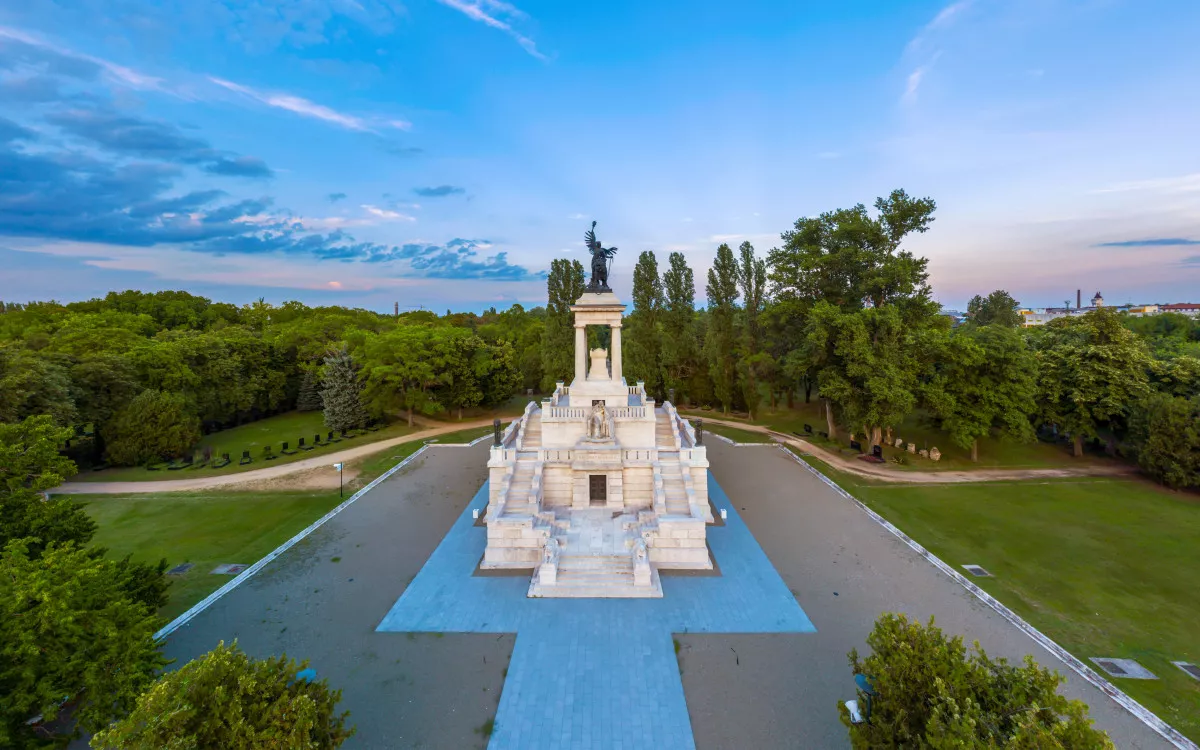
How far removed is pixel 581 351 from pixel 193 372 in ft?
111

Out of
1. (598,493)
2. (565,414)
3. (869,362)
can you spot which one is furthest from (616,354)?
(869,362)

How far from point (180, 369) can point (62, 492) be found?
1294 centimetres

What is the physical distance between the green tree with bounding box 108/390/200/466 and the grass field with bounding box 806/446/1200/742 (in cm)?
4137

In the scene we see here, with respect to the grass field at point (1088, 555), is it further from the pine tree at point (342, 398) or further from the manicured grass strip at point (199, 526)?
the pine tree at point (342, 398)

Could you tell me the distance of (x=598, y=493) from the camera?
71.1 feet

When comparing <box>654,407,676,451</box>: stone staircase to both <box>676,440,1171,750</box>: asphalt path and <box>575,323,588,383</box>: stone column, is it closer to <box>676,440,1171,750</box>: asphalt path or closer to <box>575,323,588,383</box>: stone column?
<box>575,323,588,383</box>: stone column

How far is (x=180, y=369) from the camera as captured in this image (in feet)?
121

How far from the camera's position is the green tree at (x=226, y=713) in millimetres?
7449

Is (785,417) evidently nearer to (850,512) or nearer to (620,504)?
(850,512)

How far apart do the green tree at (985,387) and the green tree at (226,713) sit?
3347cm

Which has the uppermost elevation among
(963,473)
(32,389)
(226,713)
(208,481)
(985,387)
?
(985,387)

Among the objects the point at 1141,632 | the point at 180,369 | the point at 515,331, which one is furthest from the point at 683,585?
the point at 515,331

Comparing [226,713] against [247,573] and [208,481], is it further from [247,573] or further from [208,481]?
[208,481]

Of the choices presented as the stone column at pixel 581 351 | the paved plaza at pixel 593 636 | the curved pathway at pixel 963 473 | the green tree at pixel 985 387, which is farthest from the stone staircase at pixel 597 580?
the green tree at pixel 985 387
